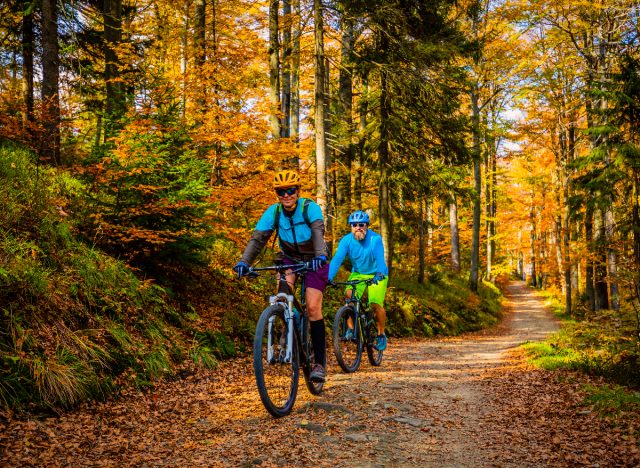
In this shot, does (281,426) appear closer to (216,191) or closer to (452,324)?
(216,191)

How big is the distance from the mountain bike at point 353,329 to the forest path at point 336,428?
38 centimetres

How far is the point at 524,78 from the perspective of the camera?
20984mm

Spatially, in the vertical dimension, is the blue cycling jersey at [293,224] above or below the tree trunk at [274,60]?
below

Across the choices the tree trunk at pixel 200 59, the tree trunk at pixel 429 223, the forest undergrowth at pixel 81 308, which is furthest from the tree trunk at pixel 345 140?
the forest undergrowth at pixel 81 308

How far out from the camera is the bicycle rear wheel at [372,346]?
7.85 m

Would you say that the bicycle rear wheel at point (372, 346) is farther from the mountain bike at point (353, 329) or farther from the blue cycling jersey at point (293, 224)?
the blue cycling jersey at point (293, 224)

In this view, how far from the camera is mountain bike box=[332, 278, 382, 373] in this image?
23.2 feet

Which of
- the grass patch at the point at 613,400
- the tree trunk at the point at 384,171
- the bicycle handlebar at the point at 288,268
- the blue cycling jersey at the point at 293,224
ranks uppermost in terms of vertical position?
the tree trunk at the point at 384,171

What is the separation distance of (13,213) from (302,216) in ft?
14.0

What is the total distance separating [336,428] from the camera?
14.9 feet

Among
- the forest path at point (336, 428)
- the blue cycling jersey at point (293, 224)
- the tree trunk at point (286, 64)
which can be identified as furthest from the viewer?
the tree trunk at point (286, 64)

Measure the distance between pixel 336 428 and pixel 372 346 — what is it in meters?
3.51

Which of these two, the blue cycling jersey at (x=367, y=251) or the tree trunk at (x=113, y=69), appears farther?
the tree trunk at (x=113, y=69)

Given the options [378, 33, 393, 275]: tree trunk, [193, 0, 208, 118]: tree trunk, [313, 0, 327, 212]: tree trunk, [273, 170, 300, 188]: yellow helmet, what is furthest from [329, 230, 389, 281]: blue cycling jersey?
[378, 33, 393, 275]: tree trunk
